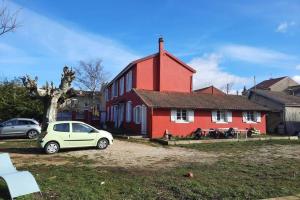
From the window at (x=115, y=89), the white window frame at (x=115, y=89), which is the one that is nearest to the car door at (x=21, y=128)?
the white window frame at (x=115, y=89)

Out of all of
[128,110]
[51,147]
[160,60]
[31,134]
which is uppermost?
[160,60]

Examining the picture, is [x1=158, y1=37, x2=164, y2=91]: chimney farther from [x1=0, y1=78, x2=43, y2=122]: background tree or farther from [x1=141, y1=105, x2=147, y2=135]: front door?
[x1=0, y1=78, x2=43, y2=122]: background tree

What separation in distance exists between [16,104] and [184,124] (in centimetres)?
1981

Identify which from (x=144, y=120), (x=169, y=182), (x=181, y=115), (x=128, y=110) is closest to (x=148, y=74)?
(x=128, y=110)

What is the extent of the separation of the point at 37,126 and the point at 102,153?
11250 millimetres

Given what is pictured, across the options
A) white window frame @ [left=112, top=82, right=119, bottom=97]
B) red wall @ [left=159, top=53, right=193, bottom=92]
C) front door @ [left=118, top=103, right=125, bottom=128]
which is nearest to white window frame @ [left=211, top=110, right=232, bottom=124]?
red wall @ [left=159, top=53, right=193, bottom=92]

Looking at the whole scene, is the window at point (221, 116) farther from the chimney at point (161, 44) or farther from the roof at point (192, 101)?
the chimney at point (161, 44)

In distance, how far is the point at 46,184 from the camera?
9258 millimetres

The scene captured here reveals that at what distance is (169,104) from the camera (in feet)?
90.6

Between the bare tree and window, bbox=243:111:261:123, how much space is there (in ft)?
50.8

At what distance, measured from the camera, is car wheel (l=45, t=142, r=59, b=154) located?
683 inches

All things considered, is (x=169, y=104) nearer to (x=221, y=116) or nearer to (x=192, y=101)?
(x=192, y=101)

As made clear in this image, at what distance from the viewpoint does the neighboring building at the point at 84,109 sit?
45.4 metres

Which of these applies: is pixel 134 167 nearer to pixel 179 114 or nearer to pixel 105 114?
pixel 179 114
